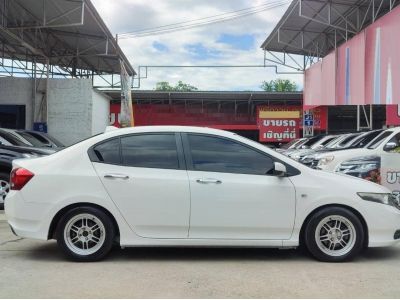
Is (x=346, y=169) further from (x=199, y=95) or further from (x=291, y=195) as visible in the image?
(x=199, y=95)

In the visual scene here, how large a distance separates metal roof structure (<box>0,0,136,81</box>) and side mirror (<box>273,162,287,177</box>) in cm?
1391

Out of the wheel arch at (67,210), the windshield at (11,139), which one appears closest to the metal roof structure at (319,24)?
the windshield at (11,139)

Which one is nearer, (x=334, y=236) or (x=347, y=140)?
(x=334, y=236)

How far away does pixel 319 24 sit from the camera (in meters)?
24.6

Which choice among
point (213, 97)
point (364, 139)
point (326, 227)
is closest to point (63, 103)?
point (213, 97)

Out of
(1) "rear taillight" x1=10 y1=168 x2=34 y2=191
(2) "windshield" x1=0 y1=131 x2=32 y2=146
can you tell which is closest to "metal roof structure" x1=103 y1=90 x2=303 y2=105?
(2) "windshield" x1=0 y1=131 x2=32 y2=146

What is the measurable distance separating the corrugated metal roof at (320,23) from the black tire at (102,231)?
50.9 ft

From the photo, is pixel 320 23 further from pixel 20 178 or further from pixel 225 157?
pixel 20 178

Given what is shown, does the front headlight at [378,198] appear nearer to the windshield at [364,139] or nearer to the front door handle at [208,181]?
the front door handle at [208,181]

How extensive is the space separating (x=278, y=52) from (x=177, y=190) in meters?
25.2

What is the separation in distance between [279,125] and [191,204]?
90.8ft

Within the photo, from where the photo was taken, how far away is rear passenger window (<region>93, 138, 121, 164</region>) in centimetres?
625

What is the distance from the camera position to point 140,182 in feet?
20.0

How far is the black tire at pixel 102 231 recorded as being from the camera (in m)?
6.05
